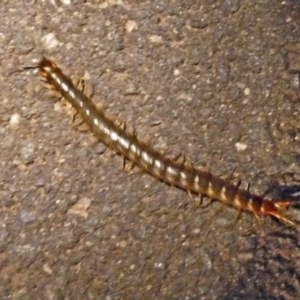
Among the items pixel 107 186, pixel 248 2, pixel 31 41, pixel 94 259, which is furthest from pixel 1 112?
pixel 248 2

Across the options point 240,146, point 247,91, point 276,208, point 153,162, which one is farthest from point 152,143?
point 276,208

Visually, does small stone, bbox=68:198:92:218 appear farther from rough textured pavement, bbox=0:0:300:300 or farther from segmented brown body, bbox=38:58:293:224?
segmented brown body, bbox=38:58:293:224

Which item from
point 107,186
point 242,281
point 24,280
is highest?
point 107,186

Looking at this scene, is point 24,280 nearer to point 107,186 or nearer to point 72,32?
point 107,186

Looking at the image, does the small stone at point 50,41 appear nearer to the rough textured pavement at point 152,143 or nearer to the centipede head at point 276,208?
the rough textured pavement at point 152,143

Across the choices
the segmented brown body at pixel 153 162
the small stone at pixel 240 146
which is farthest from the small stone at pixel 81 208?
the small stone at pixel 240 146

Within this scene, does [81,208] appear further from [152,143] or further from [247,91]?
[247,91]
